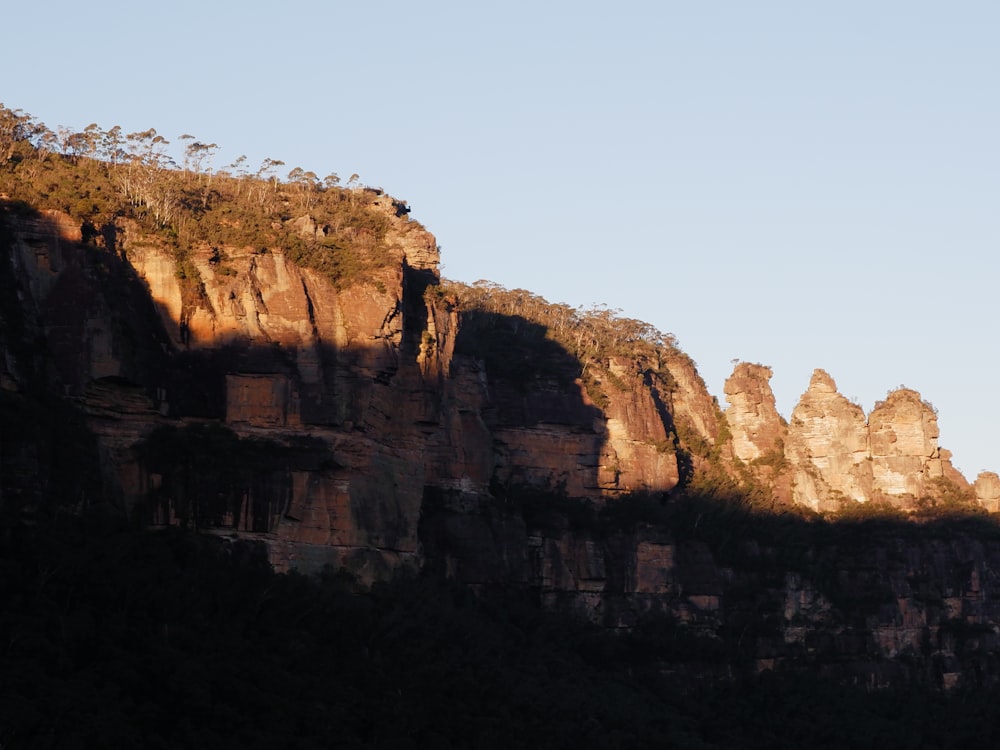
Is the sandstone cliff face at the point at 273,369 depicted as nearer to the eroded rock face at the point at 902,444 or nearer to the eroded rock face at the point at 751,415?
the eroded rock face at the point at 751,415

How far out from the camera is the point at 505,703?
70.2 meters

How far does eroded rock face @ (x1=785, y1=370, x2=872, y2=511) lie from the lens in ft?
360

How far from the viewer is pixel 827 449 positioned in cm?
11062

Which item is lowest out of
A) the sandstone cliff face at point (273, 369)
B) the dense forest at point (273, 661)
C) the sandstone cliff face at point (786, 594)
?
the dense forest at point (273, 661)

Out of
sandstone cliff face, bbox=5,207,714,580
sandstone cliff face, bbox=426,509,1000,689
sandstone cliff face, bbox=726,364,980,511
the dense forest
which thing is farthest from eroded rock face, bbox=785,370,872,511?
sandstone cliff face, bbox=5,207,714,580

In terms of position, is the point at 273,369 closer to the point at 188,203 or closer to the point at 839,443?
the point at 188,203

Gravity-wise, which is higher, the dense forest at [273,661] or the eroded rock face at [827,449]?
the eroded rock face at [827,449]

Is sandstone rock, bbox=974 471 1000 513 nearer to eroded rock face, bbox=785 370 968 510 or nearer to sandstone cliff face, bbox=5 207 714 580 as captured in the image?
eroded rock face, bbox=785 370 968 510

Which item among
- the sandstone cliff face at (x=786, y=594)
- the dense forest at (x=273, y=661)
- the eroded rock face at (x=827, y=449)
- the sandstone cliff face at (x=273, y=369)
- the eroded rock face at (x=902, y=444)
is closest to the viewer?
the dense forest at (x=273, y=661)

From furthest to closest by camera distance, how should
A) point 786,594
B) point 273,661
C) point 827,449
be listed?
point 827,449 → point 786,594 → point 273,661

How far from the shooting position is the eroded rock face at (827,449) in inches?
4318

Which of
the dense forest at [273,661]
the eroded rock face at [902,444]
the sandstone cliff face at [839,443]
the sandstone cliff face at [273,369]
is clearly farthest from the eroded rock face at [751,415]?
the sandstone cliff face at [273,369]

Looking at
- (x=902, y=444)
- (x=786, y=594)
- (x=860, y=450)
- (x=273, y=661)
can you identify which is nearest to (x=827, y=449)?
(x=860, y=450)

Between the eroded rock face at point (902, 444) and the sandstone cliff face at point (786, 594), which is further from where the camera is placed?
the eroded rock face at point (902, 444)
